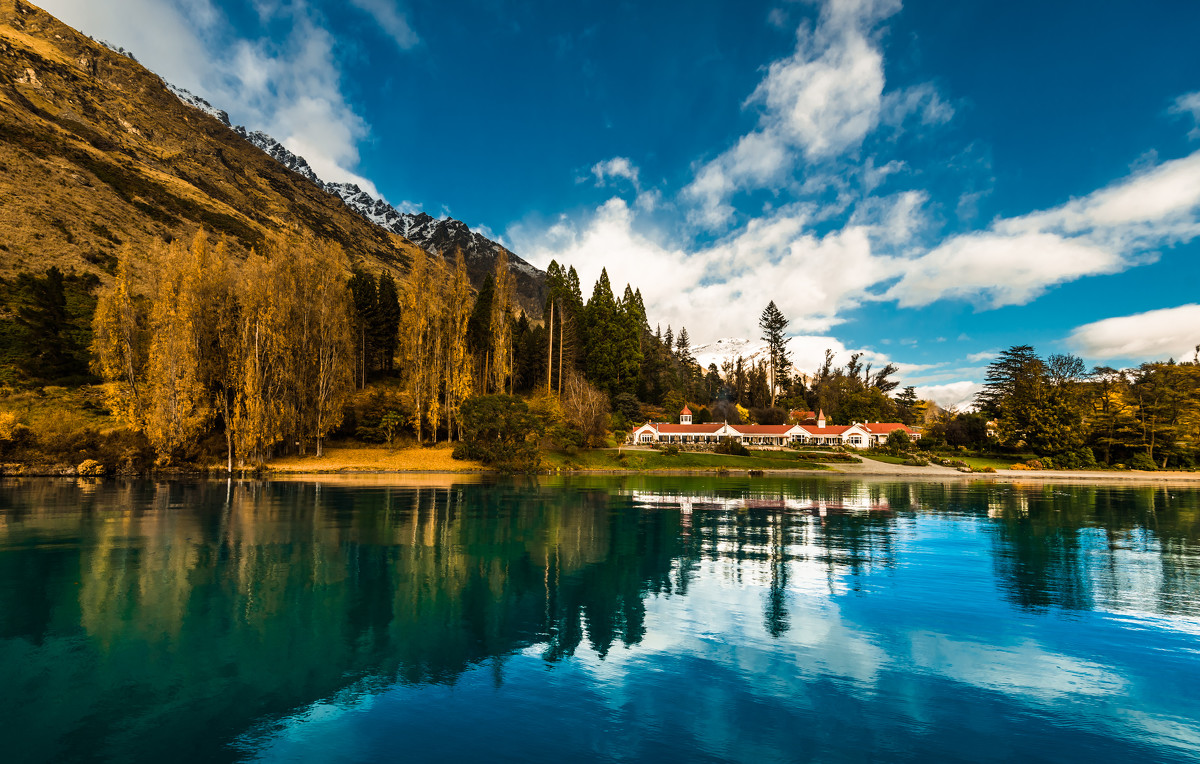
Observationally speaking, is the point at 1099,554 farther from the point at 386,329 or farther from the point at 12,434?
the point at 386,329

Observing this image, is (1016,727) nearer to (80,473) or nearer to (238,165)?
(80,473)

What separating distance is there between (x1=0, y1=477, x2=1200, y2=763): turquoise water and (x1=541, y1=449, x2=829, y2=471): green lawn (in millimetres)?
33167

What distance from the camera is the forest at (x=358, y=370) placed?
1592 inches

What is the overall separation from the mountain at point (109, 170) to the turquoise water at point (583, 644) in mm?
50790

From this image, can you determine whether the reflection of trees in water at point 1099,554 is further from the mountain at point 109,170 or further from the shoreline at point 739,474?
the mountain at point 109,170

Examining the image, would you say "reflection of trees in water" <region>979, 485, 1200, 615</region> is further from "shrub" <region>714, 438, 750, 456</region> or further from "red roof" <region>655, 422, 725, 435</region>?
"red roof" <region>655, 422, 725, 435</region>

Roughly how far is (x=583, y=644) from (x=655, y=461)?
47963 millimetres

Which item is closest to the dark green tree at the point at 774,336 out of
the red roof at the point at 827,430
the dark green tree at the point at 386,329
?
the red roof at the point at 827,430

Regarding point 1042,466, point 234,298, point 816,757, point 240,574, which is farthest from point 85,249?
point 1042,466

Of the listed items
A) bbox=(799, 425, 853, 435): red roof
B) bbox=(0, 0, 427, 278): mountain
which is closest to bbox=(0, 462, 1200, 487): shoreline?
bbox=(799, 425, 853, 435): red roof

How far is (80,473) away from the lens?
3738cm

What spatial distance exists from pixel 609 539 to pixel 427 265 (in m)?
43.8

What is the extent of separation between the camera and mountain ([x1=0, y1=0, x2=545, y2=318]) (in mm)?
70875

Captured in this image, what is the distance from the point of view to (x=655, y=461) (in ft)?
185
